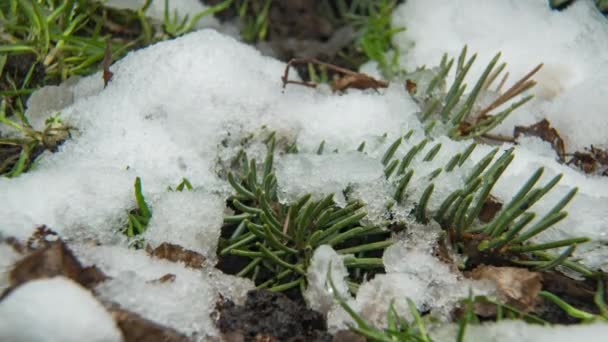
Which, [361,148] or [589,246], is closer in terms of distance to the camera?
[589,246]

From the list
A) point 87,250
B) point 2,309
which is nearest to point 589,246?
point 87,250

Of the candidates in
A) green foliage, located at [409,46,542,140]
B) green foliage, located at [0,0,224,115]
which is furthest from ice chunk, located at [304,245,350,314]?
green foliage, located at [0,0,224,115]

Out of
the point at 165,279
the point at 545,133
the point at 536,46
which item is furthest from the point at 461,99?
the point at 165,279

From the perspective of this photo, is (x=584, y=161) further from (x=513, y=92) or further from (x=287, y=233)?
(x=287, y=233)

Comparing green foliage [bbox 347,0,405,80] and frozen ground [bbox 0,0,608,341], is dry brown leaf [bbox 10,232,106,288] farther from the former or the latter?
green foliage [bbox 347,0,405,80]

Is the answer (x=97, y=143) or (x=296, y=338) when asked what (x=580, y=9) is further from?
(x=97, y=143)

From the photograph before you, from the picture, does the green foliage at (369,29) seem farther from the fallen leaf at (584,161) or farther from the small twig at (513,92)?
the fallen leaf at (584,161)
